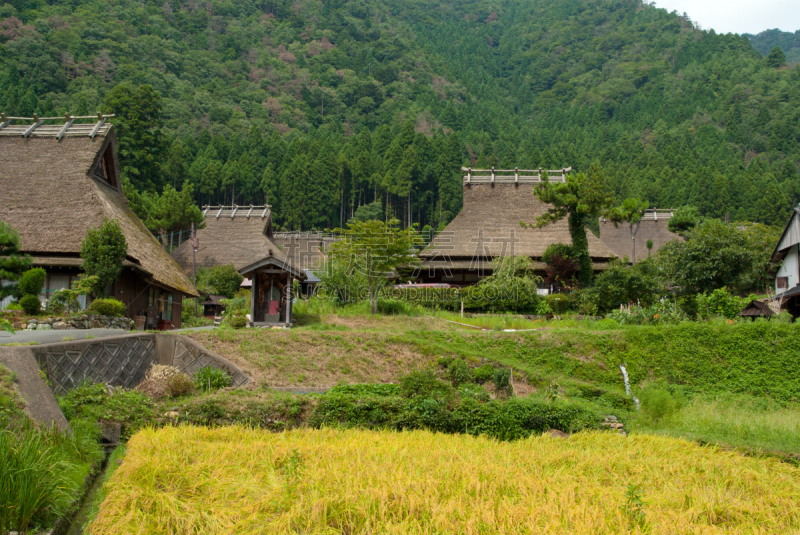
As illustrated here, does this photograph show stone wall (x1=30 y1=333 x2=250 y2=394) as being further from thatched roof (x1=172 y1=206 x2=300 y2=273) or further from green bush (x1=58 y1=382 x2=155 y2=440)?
thatched roof (x1=172 y1=206 x2=300 y2=273)

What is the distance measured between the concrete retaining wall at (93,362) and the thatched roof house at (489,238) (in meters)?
19.5

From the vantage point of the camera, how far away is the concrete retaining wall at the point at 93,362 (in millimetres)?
8961

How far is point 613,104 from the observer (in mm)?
107688

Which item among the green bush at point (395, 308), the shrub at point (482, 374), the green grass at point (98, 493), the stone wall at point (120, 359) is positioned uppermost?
the green bush at point (395, 308)

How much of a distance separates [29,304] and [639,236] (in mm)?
42748

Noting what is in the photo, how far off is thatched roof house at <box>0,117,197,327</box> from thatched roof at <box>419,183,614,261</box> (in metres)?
15.7

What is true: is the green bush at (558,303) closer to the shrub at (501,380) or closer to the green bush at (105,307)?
the shrub at (501,380)

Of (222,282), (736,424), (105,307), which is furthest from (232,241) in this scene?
(736,424)

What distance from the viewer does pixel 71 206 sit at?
77.3ft

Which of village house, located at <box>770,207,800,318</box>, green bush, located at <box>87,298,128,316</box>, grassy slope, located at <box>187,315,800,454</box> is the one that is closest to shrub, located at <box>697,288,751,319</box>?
grassy slope, located at <box>187,315,800,454</box>

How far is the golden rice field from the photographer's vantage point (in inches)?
218

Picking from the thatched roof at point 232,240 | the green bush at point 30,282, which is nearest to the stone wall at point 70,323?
the green bush at point 30,282

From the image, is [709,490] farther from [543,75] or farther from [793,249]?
[543,75]

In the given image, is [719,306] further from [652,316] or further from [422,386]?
[422,386]
